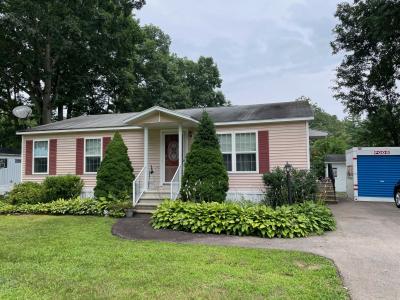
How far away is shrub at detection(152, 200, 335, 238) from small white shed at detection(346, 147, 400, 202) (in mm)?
7308

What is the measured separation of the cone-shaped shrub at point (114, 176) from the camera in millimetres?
11461

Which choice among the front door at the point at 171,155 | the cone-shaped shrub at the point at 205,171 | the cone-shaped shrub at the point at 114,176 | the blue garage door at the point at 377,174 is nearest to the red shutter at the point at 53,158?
the cone-shaped shrub at the point at 114,176

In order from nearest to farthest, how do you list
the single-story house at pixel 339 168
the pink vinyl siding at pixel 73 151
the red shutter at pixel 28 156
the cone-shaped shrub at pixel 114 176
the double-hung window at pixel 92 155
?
the cone-shaped shrub at pixel 114 176, the pink vinyl siding at pixel 73 151, the double-hung window at pixel 92 155, the red shutter at pixel 28 156, the single-story house at pixel 339 168

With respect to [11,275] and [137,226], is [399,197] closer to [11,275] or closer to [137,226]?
[137,226]

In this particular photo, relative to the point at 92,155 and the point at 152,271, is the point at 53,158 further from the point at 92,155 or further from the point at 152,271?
the point at 152,271

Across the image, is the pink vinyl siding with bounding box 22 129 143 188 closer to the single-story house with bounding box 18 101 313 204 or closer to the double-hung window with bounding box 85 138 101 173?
the single-story house with bounding box 18 101 313 204

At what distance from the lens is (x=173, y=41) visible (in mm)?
36969

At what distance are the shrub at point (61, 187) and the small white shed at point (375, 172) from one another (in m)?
12.2

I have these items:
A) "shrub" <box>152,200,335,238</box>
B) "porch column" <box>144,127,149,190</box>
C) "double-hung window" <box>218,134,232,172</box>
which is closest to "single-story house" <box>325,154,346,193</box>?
"double-hung window" <box>218,134,232,172</box>

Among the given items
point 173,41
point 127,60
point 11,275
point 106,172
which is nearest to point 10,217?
point 106,172

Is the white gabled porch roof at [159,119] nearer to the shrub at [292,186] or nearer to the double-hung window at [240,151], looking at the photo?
the double-hung window at [240,151]

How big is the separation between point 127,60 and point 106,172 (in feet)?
47.3

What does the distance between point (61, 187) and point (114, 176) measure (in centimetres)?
242

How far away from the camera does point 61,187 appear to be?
1239cm
